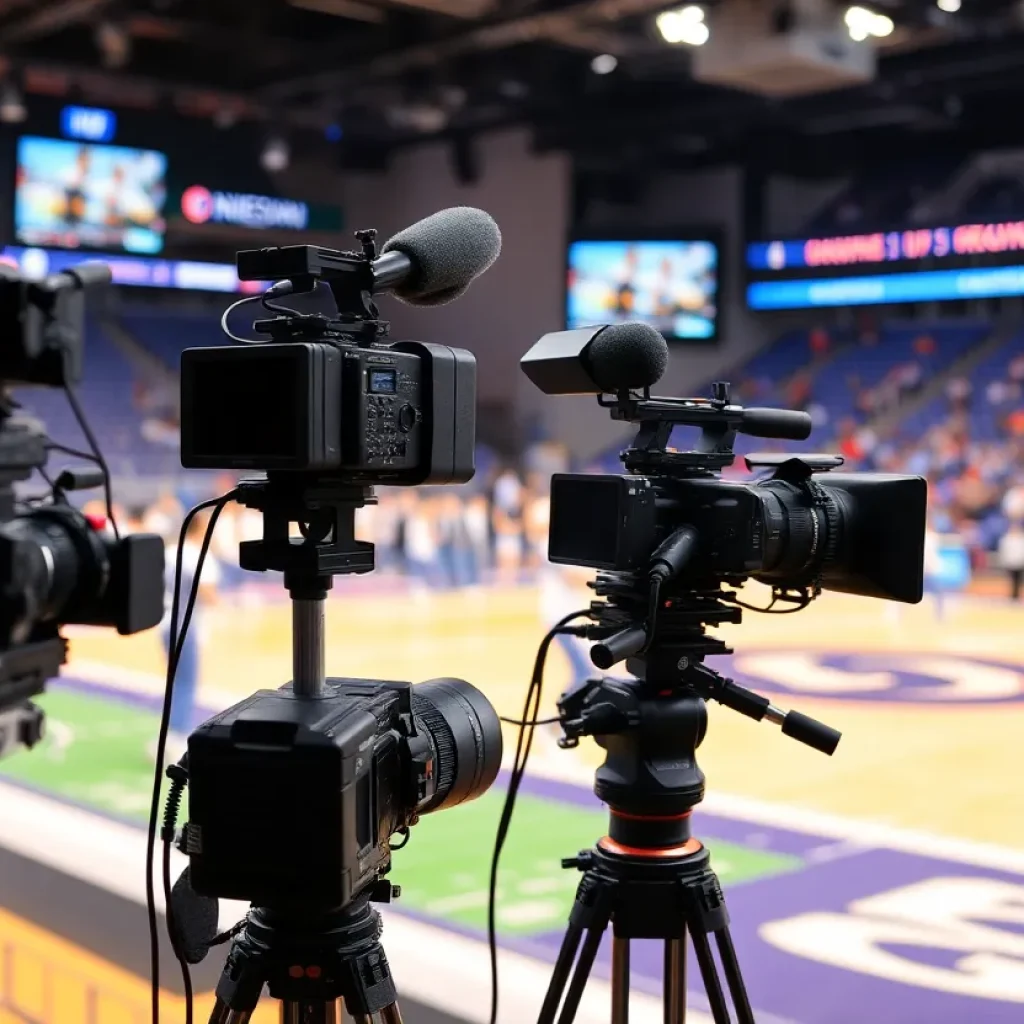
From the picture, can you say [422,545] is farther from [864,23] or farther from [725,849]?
[725,849]

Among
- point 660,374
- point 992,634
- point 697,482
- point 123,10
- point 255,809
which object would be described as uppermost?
point 123,10

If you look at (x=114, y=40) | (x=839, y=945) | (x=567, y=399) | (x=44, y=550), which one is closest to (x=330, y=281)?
(x=44, y=550)

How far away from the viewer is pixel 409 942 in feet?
9.71

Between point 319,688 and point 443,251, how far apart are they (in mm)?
566

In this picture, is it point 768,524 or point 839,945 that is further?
point 839,945

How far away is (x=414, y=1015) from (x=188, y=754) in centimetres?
126

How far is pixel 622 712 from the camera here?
2025 mm

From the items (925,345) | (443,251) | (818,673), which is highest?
(925,345)

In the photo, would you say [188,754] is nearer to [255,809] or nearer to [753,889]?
[255,809]

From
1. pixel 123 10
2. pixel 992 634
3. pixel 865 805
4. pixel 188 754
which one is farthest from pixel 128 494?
pixel 188 754

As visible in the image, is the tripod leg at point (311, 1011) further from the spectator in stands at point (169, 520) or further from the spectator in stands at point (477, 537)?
the spectator in stands at point (477, 537)

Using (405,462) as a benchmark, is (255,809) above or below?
below

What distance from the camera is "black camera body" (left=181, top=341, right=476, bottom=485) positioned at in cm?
154

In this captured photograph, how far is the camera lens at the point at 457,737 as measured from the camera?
1.81 meters
